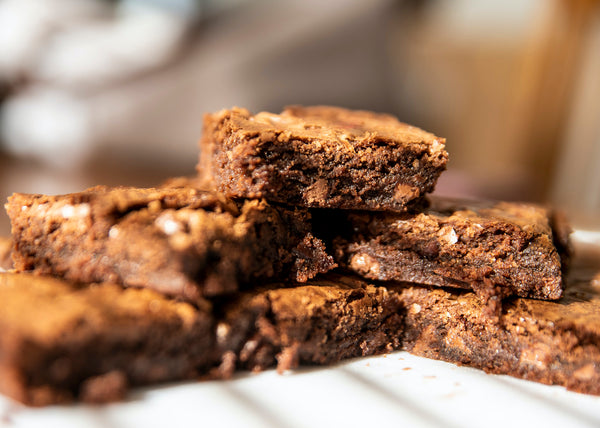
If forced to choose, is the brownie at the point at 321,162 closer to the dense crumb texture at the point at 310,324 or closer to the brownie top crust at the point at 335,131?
the brownie top crust at the point at 335,131

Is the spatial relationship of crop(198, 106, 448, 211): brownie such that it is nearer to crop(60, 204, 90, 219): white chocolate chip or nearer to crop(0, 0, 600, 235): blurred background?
crop(60, 204, 90, 219): white chocolate chip

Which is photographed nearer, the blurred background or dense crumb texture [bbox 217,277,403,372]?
dense crumb texture [bbox 217,277,403,372]

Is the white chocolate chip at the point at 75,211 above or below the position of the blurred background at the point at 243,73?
below

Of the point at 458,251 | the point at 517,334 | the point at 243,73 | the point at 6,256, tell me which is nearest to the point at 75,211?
the point at 6,256

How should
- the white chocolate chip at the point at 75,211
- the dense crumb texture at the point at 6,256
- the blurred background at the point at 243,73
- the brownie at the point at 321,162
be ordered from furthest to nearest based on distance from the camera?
1. the blurred background at the point at 243,73
2. the dense crumb texture at the point at 6,256
3. the brownie at the point at 321,162
4. the white chocolate chip at the point at 75,211

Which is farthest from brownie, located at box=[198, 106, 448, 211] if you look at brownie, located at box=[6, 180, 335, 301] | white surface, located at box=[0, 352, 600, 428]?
white surface, located at box=[0, 352, 600, 428]

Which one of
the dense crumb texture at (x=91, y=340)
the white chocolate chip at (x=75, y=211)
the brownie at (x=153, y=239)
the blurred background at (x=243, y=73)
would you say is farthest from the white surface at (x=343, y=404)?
the blurred background at (x=243, y=73)

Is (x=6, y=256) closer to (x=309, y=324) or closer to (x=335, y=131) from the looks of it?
(x=309, y=324)
